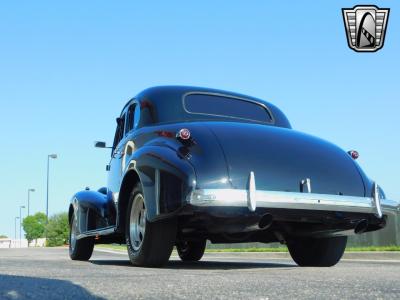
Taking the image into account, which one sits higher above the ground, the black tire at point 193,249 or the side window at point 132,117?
the side window at point 132,117

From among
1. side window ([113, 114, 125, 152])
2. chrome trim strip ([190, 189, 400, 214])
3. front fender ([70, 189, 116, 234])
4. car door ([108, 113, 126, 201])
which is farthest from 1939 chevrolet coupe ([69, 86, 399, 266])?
side window ([113, 114, 125, 152])

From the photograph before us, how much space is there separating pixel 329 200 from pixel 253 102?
2.20 metres

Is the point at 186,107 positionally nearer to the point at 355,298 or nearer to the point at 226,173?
the point at 226,173

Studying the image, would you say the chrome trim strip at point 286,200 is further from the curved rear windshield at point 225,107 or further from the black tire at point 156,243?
the curved rear windshield at point 225,107

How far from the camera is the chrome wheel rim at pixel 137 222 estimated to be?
5.59m

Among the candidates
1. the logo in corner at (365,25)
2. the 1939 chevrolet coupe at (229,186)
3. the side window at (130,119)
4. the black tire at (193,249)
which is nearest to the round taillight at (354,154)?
the 1939 chevrolet coupe at (229,186)

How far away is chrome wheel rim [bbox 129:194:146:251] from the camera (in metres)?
5.59

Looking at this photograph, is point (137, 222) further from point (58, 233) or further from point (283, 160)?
point (58, 233)

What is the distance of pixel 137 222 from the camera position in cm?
573

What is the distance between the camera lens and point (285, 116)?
23.8 ft

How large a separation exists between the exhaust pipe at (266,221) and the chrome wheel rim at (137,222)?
1225 mm

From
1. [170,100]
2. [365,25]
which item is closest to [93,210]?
[170,100]

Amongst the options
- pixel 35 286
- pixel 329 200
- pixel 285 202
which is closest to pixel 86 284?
pixel 35 286

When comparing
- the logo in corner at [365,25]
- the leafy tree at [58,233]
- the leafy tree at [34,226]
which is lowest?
the leafy tree at [34,226]
